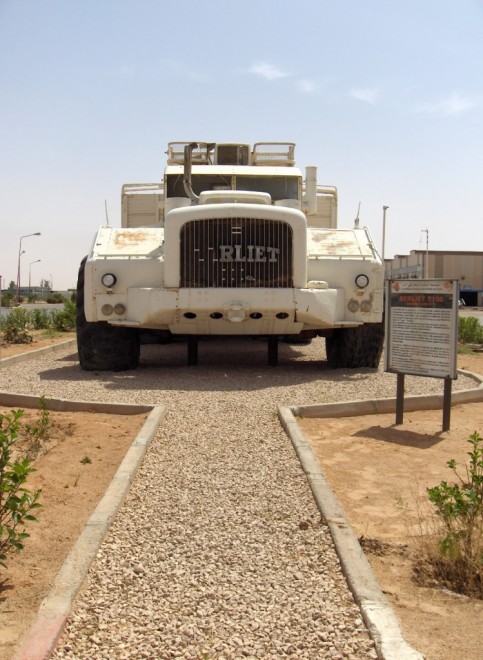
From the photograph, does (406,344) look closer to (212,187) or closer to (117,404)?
(117,404)

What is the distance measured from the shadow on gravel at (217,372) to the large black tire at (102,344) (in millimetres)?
127

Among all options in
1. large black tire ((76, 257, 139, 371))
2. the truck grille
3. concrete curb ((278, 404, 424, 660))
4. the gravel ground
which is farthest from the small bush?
concrete curb ((278, 404, 424, 660))

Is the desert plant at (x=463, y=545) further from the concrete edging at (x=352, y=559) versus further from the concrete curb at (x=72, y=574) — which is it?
the concrete curb at (x=72, y=574)

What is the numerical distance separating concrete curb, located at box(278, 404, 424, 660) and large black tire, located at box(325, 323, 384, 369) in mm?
5254

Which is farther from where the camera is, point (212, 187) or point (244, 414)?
point (212, 187)

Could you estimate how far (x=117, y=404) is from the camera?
24.9 feet

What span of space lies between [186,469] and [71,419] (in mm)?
2362

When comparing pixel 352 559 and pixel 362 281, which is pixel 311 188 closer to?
pixel 362 281

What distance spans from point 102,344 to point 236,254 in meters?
2.27

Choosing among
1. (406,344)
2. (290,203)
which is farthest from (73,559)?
(290,203)

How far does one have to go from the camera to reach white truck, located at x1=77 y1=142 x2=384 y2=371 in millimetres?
9164

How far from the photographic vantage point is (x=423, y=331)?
7.27 metres

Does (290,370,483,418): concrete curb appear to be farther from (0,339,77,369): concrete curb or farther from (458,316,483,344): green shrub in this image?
(458,316,483,344): green shrub

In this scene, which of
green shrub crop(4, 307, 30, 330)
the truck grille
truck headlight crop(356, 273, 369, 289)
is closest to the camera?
the truck grille
